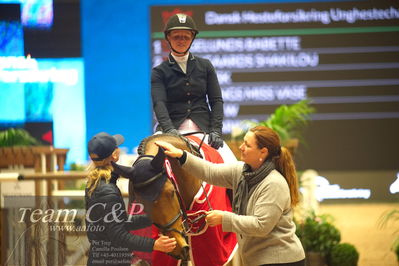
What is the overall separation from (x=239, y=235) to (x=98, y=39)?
23.5 feet

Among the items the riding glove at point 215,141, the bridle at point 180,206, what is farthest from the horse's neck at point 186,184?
the riding glove at point 215,141

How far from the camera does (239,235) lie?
11.5 feet

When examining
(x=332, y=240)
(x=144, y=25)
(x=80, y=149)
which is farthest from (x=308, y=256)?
(x=144, y=25)

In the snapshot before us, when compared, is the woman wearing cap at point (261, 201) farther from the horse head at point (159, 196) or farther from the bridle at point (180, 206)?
the horse head at point (159, 196)

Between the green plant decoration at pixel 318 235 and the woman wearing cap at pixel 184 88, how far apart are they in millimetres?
2650

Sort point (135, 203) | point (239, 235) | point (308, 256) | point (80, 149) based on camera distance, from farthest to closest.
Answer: point (80, 149) < point (308, 256) < point (239, 235) < point (135, 203)

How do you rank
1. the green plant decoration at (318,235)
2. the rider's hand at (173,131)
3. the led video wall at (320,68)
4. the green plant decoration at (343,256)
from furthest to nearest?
the led video wall at (320,68), the green plant decoration at (318,235), the green plant decoration at (343,256), the rider's hand at (173,131)

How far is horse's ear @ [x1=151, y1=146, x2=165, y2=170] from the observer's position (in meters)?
3.14

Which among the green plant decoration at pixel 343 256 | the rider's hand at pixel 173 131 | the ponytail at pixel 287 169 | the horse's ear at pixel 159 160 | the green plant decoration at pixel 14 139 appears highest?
the rider's hand at pixel 173 131

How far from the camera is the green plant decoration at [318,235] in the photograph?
6586 millimetres

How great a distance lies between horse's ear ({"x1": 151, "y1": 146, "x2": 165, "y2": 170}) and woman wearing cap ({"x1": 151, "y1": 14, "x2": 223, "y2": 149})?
3.12ft

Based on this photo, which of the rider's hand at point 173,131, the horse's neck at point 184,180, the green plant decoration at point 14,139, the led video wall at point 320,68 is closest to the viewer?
the horse's neck at point 184,180

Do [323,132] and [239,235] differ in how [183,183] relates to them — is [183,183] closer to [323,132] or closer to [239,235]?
[239,235]

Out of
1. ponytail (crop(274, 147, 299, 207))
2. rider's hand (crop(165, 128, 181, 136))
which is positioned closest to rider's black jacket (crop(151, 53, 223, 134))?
rider's hand (crop(165, 128, 181, 136))
